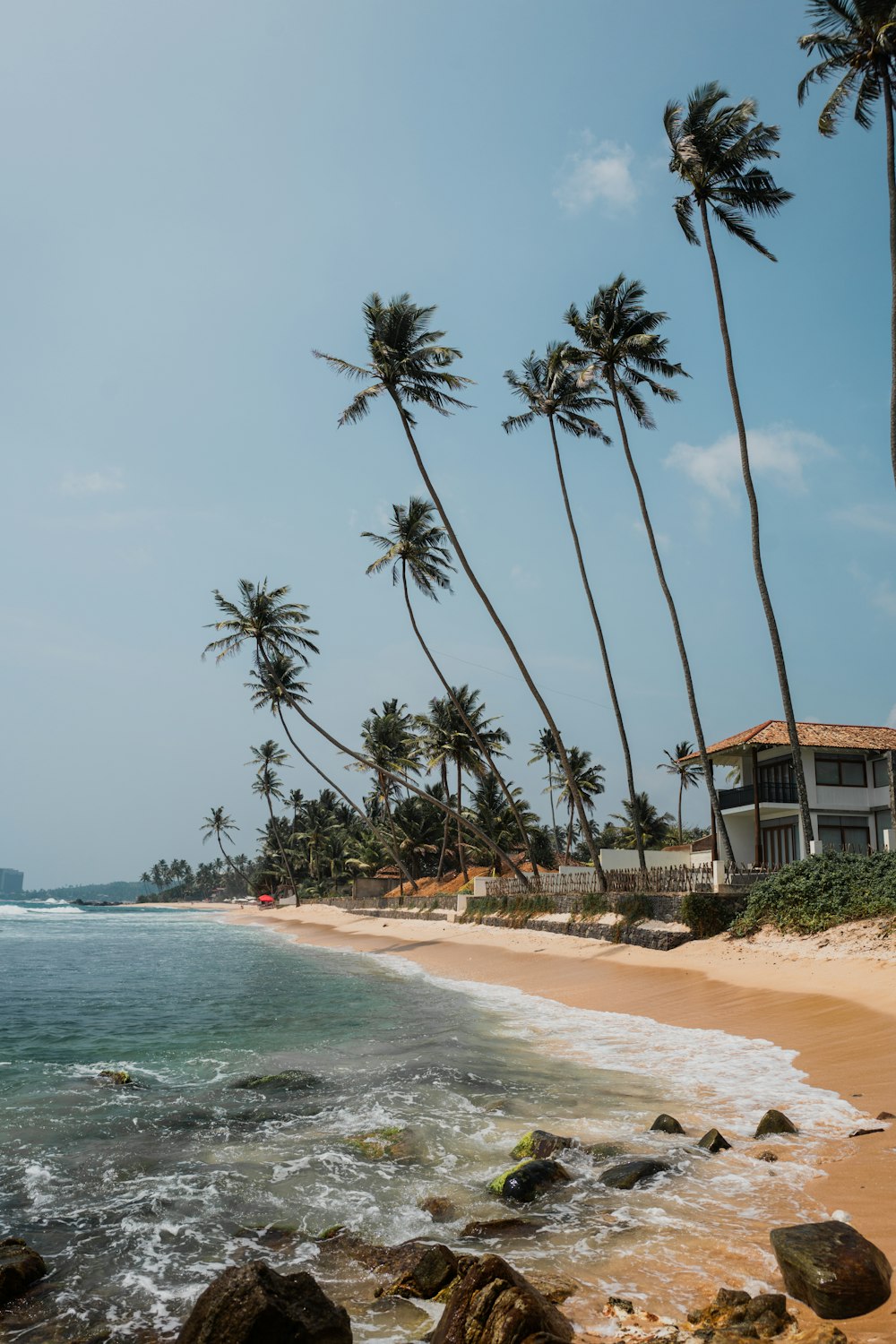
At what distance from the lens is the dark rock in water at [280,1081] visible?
10.6m

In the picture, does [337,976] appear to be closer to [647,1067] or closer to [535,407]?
[647,1067]

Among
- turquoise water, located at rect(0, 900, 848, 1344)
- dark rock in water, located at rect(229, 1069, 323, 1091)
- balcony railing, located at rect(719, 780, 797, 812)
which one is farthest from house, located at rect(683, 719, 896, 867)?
dark rock in water, located at rect(229, 1069, 323, 1091)

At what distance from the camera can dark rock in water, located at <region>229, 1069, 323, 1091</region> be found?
34.8 feet

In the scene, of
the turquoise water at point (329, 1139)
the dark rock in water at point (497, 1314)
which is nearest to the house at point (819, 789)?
the turquoise water at point (329, 1139)

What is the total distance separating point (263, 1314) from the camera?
159 inches

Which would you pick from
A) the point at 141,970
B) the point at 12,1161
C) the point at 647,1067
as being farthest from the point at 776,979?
the point at 141,970

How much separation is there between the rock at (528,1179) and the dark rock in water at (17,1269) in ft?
10.9

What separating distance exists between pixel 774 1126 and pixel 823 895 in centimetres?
1238

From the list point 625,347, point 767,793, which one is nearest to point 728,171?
point 625,347

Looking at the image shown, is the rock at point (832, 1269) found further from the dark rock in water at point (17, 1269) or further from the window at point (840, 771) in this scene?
the window at point (840, 771)

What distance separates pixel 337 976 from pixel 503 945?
7268 millimetres

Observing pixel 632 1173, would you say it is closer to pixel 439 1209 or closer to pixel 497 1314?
pixel 439 1209

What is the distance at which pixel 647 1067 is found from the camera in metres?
10.8

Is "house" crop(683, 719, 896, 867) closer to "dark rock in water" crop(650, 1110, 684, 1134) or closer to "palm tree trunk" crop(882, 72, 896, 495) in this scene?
"palm tree trunk" crop(882, 72, 896, 495)
